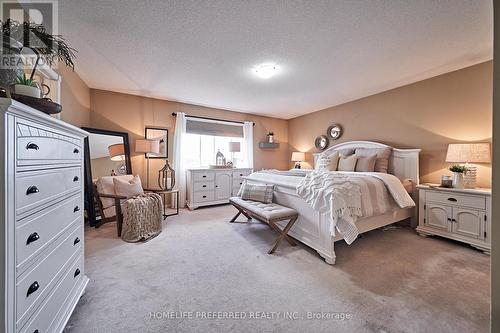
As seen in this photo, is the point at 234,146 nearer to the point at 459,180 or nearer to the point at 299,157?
the point at 299,157

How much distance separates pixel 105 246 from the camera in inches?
89.0

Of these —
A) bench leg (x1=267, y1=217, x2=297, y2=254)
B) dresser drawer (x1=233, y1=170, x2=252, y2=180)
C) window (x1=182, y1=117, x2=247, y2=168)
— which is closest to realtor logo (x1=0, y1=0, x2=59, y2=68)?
bench leg (x1=267, y1=217, x2=297, y2=254)

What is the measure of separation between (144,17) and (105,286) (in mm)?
2327

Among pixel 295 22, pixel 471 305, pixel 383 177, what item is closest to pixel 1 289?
pixel 295 22

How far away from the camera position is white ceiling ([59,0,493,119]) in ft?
5.32

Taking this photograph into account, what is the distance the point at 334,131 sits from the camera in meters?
4.39

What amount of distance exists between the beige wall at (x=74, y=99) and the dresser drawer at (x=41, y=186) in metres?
1.91

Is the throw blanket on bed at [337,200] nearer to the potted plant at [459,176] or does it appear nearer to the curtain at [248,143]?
the potted plant at [459,176]

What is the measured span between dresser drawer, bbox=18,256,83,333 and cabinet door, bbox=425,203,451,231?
3837 millimetres

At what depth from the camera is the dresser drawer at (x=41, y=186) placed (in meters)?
0.80

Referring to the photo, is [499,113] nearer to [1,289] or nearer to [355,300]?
[355,300]

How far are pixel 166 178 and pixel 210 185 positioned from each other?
2.91 feet

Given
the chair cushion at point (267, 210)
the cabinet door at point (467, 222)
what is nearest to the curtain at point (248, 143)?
the chair cushion at point (267, 210)

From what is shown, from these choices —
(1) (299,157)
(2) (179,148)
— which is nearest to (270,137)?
(1) (299,157)
